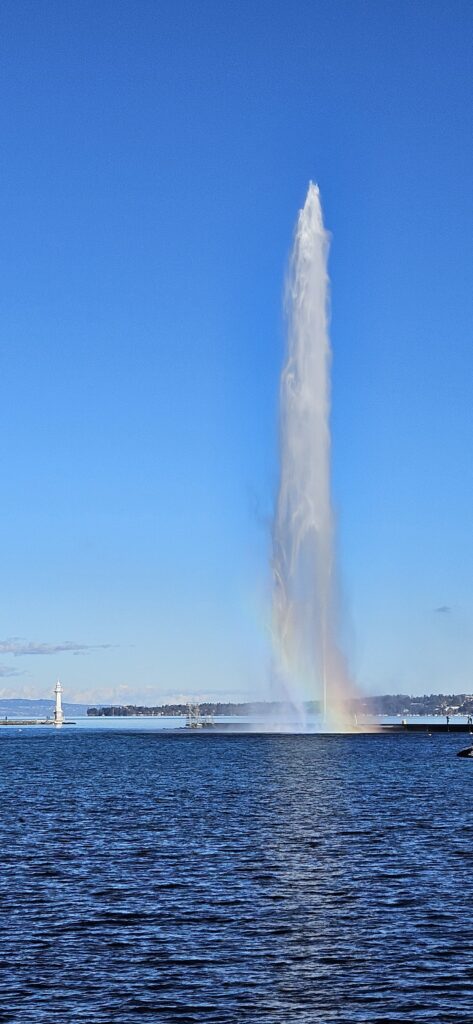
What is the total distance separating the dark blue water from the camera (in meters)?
25.2

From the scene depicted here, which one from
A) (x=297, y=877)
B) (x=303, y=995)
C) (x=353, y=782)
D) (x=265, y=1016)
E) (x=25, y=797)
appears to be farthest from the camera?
(x=353, y=782)

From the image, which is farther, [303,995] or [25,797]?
[25,797]

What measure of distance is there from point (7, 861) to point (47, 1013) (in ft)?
71.5

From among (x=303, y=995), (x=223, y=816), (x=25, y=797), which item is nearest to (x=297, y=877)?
(x=303, y=995)

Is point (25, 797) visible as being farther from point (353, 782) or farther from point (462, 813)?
point (462, 813)

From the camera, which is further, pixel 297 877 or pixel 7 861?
pixel 7 861

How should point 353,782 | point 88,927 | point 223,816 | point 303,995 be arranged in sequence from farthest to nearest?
point 353,782 → point 223,816 → point 88,927 → point 303,995

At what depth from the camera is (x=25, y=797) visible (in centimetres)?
7694

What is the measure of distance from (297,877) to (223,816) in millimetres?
20602

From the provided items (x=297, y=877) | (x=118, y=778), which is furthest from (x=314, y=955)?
(x=118, y=778)

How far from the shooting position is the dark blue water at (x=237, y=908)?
82.8 ft

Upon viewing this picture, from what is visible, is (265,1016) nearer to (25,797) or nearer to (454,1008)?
(454,1008)

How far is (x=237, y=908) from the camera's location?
115 feet

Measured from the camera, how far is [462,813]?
208 ft
